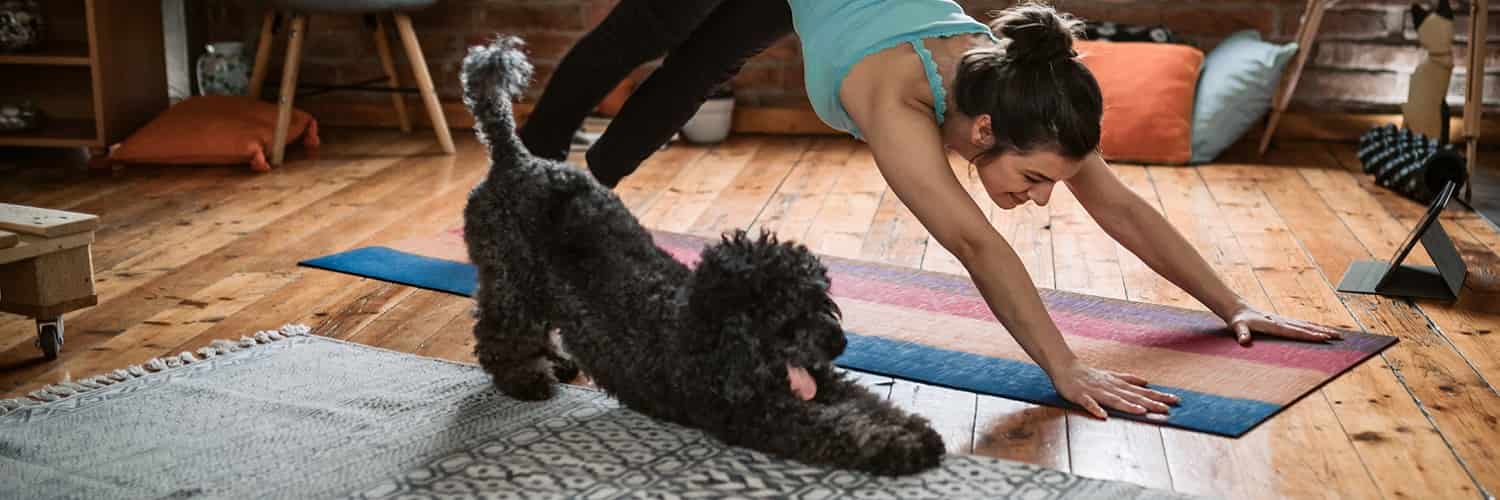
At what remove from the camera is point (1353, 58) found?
406cm

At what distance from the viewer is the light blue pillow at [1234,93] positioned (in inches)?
150

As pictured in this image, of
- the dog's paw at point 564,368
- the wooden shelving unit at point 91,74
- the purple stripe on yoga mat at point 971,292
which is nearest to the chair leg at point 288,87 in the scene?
the wooden shelving unit at point 91,74

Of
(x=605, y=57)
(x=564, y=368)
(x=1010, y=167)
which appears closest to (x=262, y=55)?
(x=605, y=57)

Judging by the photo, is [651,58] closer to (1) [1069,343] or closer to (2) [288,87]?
(1) [1069,343]

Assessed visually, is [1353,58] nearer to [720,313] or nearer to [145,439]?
[720,313]

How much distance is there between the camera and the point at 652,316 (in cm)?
169

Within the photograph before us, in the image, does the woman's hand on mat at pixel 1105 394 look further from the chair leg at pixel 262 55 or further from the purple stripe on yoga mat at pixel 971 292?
the chair leg at pixel 262 55

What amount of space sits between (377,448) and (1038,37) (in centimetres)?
100

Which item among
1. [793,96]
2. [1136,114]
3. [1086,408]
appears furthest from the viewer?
[793,96]

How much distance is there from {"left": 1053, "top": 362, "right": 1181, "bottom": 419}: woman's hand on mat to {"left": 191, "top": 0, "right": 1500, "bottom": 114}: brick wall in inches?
94.4

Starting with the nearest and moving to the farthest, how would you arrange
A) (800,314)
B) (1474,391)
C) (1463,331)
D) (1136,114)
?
1. (800,314)
2. (1474,391)
3. (1463,331)
4. (1136,114)

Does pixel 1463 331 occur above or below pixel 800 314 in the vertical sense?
below

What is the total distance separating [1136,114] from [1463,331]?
164 centimetres

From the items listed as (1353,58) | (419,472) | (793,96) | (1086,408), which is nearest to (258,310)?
(419,472)
